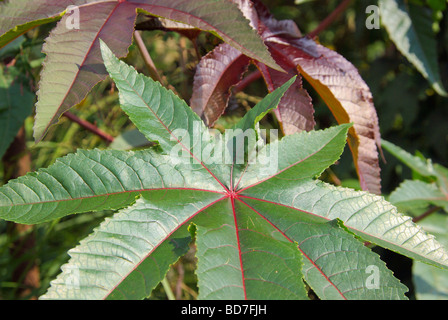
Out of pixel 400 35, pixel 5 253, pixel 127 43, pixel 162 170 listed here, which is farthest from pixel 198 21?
pixel 5 253

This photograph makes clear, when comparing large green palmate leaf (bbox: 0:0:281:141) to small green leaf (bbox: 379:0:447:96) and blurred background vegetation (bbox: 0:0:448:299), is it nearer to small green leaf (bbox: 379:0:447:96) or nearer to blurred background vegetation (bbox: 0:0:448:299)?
A: blurred background vegetation (bbox: 0:0:448:299)

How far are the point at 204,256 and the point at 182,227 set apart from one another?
0.20 ft

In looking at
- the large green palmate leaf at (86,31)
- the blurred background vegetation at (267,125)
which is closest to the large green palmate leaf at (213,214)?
the large green palmate leaf at (86,31)

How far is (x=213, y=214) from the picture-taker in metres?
0.57

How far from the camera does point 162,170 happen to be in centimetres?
60

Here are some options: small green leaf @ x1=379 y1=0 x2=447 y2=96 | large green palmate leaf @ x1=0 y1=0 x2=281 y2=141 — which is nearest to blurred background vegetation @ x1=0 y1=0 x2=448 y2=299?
small green leaf @ x1=379 y1=0 x2=447 y2=96

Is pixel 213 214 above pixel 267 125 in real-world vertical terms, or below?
below

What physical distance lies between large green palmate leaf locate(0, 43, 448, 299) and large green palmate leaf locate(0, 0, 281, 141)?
0.16ft

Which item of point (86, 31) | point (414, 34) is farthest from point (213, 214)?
point (414, 34)

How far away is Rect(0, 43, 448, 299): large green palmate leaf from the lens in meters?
0.48

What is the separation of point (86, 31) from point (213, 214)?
311mm

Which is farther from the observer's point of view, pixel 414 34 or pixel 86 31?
pixel 414 34

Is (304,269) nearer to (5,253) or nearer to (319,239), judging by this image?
(319,239)

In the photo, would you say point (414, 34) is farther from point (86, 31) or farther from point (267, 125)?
point (86, 31)
